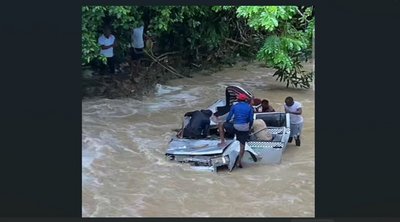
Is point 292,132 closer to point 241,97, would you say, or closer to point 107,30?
point 241,97

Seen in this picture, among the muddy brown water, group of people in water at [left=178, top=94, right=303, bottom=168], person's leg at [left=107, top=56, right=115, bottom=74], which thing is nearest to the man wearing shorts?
group of people in water at [left=178, top=94, right=303, bottom=168]

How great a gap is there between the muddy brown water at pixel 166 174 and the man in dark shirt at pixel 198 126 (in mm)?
365

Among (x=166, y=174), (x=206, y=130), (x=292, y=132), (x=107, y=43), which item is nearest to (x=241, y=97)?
(x=206, y=130)

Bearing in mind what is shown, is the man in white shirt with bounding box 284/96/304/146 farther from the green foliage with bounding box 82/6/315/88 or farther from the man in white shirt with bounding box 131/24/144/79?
the man in white shirt with bounding box 131/24/144/79

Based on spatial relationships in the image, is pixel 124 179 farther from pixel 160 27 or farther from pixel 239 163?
pixel 160 27

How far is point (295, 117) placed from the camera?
31.0ft

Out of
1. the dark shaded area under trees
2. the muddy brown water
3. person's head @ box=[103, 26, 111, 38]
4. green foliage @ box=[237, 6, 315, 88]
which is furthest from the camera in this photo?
person's head @ box=[103, 26, 111, 38]

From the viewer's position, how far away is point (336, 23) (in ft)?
23.4

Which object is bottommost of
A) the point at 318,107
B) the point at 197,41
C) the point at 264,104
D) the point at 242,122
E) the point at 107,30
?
the point at 242,122

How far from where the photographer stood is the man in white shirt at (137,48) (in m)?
10.3

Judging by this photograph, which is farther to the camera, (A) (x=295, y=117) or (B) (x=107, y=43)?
(B) (x=107, y=43)

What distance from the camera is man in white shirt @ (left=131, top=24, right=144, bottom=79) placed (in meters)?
10.3

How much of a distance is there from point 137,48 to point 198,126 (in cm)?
178

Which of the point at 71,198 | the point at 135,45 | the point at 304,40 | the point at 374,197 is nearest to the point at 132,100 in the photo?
the point at 135,45
